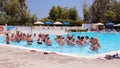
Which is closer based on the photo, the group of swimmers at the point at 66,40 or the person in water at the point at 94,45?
the person in water at the point at 94,45

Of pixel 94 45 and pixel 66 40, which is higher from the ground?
pixel 66 40

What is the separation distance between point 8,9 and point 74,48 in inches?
1472

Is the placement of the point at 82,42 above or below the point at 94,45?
above

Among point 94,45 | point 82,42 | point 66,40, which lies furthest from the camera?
point 66,40

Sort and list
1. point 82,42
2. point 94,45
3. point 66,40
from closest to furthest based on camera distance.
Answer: point 94,45 → point 82,42 → point 66,40

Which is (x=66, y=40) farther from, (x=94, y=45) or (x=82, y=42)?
(x=94, y=45)

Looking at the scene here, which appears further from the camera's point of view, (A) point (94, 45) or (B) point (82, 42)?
(B) point (82, 42)

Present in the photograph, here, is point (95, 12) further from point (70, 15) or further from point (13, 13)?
point (13, 13)

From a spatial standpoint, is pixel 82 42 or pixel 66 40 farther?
pixel 66 40

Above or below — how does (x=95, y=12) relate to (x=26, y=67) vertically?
above

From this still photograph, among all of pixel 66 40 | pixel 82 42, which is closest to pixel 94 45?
pixel 82 42

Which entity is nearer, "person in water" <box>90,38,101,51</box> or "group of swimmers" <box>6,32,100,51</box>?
"person in water" <box>90,38,101,51</box>

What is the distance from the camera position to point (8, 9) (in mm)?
55031

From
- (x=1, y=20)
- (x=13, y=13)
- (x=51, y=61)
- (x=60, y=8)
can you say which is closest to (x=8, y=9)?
(x=13, y=13)
